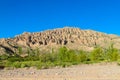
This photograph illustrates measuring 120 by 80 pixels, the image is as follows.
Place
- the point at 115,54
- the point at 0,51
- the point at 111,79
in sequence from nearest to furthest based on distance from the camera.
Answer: the point at 111,79, the point at 115,54, the point at 0,51

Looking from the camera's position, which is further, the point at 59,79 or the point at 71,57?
the point at 71,57

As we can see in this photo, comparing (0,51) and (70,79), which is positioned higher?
(0,51)

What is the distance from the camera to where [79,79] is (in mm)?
20766

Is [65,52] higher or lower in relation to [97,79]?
higher

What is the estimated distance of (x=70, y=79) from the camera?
2056 centimetres

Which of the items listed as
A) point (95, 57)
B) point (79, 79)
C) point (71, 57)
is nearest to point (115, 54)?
point (95, 57)

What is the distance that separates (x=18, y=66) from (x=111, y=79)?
94.3ft

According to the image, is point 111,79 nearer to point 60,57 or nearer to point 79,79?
point 79,79

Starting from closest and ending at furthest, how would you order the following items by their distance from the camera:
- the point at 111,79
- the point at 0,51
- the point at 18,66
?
the point at 111,79
the point at 18,66
the point at 0,51

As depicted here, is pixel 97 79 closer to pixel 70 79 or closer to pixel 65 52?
pixel 70 79

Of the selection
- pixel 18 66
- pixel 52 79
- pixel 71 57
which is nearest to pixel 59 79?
pixel 52 79

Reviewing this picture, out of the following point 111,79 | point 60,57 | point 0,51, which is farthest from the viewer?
point 0,51

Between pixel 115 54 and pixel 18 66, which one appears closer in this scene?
pixel 18 66

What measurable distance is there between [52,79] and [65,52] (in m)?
63.6
